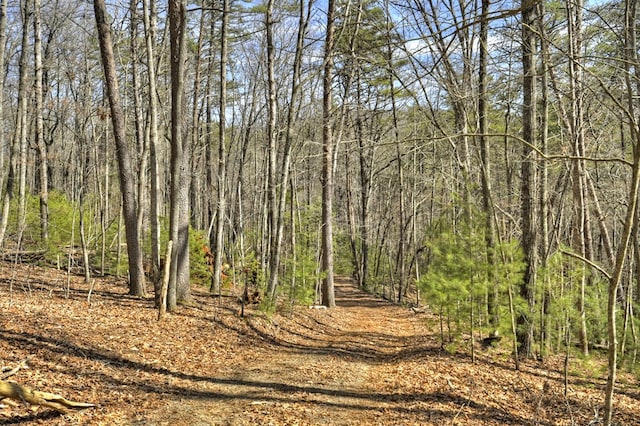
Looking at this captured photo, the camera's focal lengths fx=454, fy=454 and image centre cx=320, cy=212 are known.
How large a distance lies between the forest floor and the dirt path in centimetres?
2

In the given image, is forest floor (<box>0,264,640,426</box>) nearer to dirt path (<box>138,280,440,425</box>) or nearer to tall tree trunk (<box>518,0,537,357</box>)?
dirt path (<box>138,280,440,425</box>)

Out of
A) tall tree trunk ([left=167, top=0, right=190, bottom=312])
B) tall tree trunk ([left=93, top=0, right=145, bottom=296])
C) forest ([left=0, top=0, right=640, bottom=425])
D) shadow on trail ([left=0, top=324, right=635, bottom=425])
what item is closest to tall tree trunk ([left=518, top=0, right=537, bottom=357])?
forest ([left=0, top=0, right=640, bottom=425])

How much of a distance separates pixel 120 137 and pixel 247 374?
595cm

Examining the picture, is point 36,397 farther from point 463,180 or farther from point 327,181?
point 327,181

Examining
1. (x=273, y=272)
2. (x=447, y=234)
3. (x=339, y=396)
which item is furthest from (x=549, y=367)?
(x=273, y=272)

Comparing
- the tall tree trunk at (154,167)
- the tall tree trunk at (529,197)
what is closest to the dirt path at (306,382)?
the tall tree trunk at (529,197)

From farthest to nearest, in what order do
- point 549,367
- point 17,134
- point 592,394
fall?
point 17,134 < point 549,367 < point 592,394

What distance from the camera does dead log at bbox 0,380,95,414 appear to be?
396 cm

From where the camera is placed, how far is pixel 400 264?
1991cm

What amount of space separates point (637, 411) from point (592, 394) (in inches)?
30.6

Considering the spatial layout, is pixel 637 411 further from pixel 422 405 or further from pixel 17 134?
pixel 17 134

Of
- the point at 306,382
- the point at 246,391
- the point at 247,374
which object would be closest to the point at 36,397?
the point at 246,391

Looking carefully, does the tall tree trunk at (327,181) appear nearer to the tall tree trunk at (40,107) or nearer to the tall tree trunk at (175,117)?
the tall tree trunk at (175,117)

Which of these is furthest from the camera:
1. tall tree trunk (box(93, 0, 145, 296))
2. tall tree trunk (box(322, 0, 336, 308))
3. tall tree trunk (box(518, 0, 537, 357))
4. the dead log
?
tall tree trunk (box(322, 0, 336, 308))
